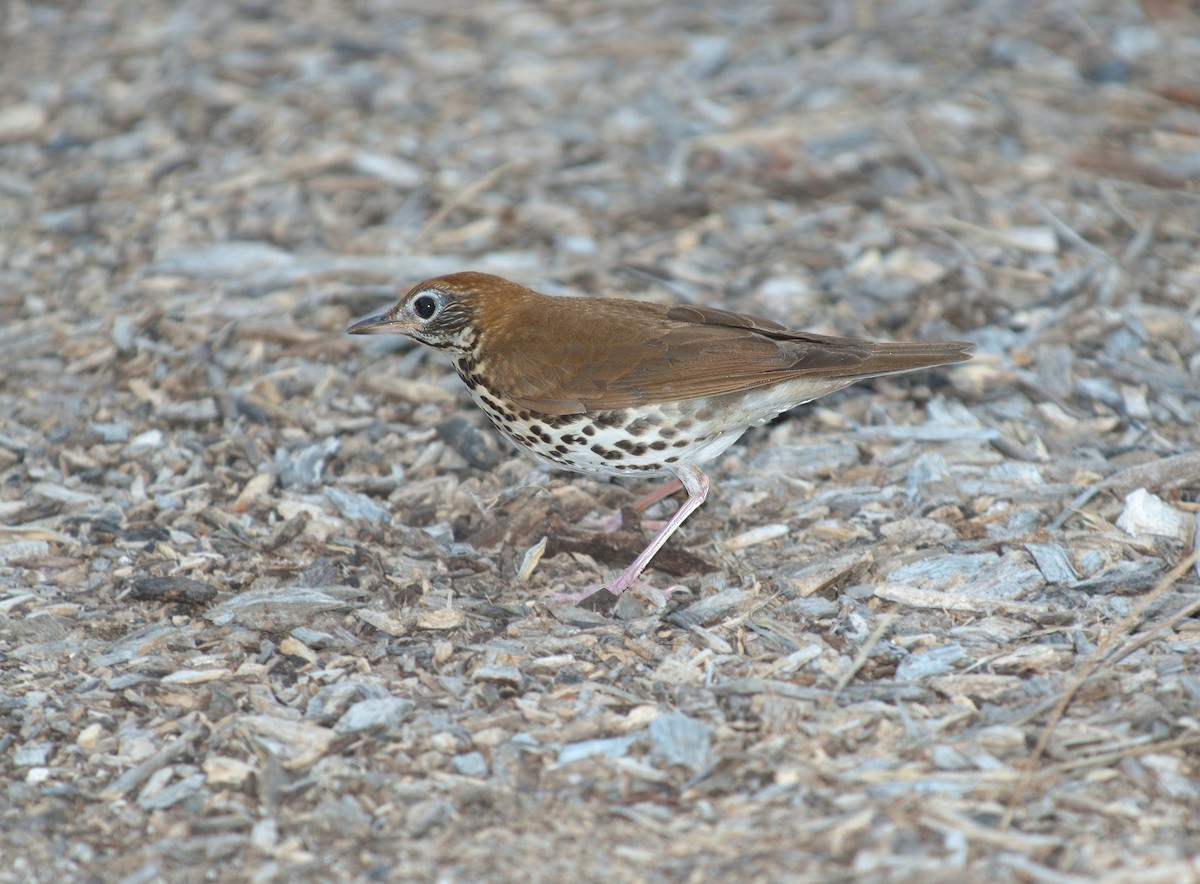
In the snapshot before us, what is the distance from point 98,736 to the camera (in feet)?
13.2

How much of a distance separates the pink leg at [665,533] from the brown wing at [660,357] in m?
0.43

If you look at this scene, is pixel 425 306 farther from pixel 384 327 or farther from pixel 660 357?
pixel 660 357

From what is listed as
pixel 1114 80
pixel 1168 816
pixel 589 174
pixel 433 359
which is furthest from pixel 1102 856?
pixel 1114 80

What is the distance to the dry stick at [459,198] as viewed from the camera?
7.28 meters

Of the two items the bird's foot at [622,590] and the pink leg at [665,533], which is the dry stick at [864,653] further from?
the pink leg at [665,533]

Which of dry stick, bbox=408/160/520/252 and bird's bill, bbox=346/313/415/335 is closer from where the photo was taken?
bird's bill, bbox=346/313/415/335

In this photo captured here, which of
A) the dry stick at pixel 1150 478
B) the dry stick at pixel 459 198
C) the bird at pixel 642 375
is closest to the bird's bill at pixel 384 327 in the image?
the bird at pixel 642 375

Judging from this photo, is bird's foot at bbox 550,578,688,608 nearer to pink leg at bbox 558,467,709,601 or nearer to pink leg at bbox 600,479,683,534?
pink leg at bbox 558,467,709,601

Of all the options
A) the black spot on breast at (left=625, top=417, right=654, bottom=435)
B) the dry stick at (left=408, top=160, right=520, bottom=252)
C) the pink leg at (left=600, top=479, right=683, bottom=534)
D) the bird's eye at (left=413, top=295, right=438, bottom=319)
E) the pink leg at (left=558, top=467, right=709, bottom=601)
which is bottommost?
the pink leg at (left=600, top=479, right=683, bottom=534)

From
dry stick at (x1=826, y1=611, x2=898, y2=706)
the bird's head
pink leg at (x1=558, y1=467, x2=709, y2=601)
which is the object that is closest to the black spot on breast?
pink leg at (x1=558, y1=467, x2=709, y2=601)

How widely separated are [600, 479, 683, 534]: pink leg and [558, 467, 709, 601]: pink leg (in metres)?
0.25

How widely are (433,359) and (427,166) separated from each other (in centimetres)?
190

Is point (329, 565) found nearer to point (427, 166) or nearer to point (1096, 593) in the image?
point (1096, 593)

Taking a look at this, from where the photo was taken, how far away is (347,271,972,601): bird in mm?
4875
